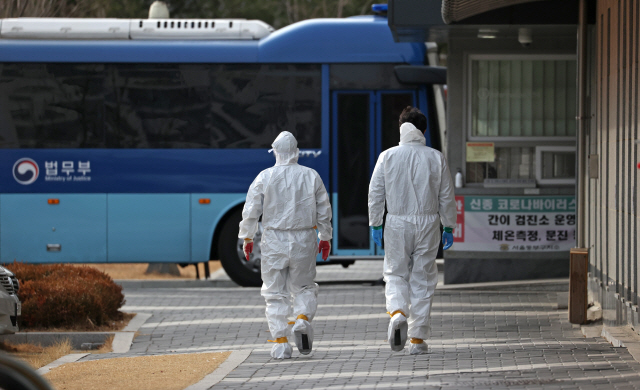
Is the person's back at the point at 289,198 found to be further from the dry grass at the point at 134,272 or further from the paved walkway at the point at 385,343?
the dry grass at the point at 134,272

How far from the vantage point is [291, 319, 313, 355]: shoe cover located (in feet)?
24.5

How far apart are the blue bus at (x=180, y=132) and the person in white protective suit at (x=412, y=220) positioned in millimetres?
4712

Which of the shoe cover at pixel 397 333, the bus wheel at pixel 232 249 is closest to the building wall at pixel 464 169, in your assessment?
the bus wheel at pixel 232 249

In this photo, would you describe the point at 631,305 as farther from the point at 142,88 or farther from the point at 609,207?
the point at 142,88

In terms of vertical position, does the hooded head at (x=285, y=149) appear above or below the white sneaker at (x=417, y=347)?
above

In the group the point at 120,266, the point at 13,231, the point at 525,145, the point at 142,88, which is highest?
the point at 142,88

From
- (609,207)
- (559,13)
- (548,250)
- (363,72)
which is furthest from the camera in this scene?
(363,72)

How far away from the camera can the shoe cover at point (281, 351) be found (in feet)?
24.7

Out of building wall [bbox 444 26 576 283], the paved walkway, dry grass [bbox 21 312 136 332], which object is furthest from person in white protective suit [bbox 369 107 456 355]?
building wall [bbox 444 26 576 283]

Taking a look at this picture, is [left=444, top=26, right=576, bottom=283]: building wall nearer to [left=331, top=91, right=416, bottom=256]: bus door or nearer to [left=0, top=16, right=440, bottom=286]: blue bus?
[left=0, top=16, right=440, bottom=286]: blue bus

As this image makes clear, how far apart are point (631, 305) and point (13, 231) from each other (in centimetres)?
821

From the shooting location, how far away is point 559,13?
34.5ft

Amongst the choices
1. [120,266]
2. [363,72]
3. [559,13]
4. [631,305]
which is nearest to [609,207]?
[631,305]

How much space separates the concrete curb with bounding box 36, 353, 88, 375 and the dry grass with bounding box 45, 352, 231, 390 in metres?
0.08
